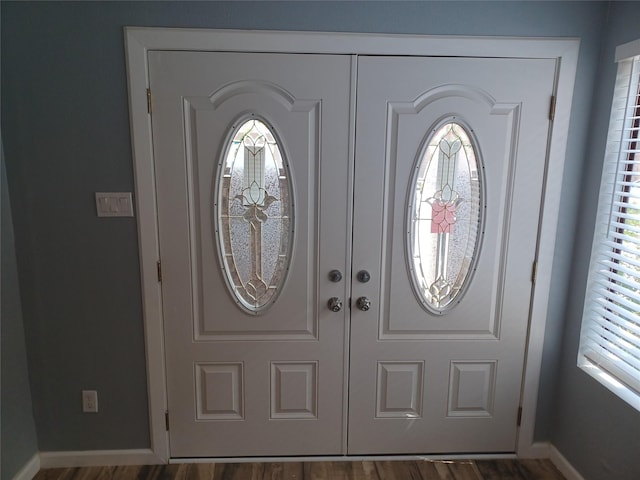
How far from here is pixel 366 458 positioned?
2.21m

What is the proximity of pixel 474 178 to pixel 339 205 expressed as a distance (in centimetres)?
64

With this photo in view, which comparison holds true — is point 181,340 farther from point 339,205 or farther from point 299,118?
point 299,118

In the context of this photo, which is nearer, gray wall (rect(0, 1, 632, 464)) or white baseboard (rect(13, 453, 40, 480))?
gray wall (rect(0, 1, 632, 464))

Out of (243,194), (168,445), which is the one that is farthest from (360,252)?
(168,445)

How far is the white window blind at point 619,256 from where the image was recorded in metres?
1.79

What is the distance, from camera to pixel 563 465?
214 cm

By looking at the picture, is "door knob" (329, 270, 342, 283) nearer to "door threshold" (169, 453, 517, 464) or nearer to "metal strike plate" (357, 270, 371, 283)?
"metal strike plate" (357, 270, 371, 283)

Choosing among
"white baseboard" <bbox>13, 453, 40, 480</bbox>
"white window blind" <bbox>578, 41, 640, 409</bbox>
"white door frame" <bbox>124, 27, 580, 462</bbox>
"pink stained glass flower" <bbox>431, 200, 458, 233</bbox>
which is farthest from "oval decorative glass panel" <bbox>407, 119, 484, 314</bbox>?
"white baseboard" <bbox>13, 453, 40, 480</bbox>

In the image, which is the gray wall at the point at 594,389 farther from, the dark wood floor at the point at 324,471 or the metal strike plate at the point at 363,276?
the metal strike plate at the point at 363,276

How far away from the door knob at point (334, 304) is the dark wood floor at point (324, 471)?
2.69ft

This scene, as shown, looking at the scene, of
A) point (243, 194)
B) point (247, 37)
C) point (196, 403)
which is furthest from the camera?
point (196, 403)

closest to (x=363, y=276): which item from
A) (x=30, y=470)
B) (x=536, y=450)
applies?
(x=536, y=450)

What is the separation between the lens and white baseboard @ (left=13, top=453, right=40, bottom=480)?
6.63ft

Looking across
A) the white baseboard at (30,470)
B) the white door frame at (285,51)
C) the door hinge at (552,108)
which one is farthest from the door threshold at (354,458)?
the door hinge at (552,108)
